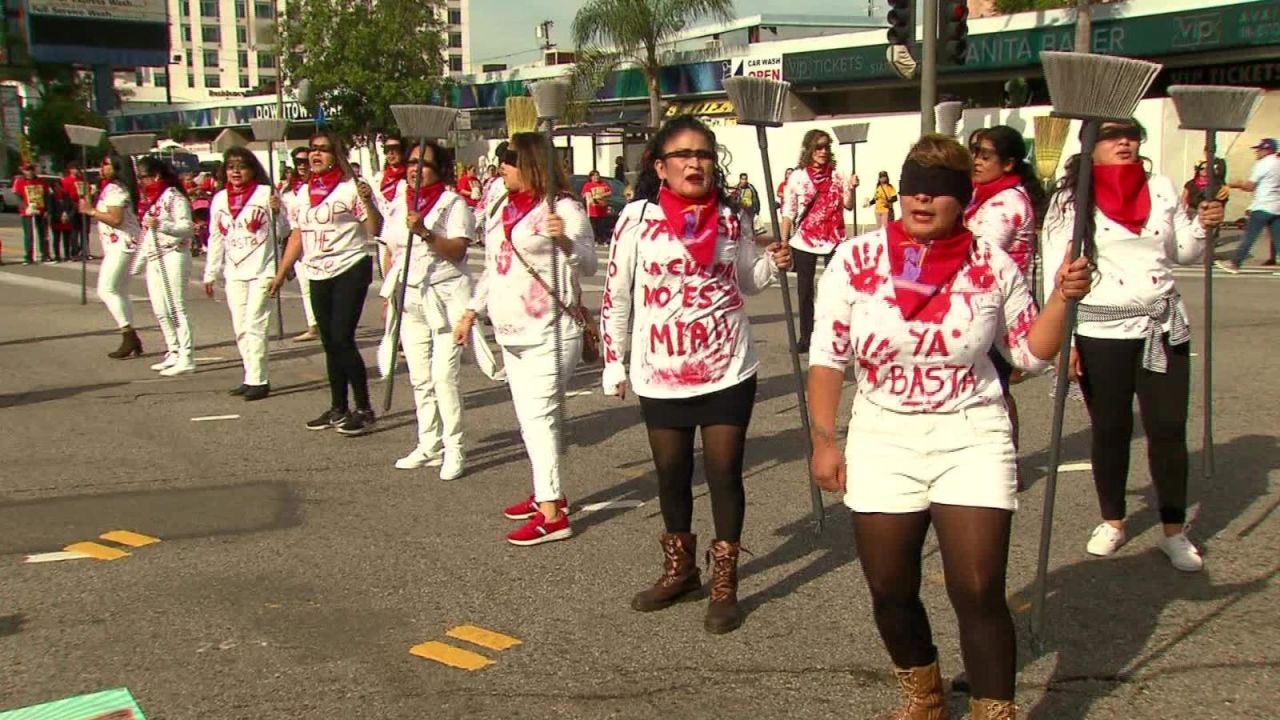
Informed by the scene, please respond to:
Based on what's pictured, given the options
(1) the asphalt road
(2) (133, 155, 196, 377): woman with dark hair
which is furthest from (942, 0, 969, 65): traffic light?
(2) (133, 155, 196, 377): woman with dark hair

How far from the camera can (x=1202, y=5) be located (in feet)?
93.9

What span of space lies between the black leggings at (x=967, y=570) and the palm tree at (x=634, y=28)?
31.3 metres

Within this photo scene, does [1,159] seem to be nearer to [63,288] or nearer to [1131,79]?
[63,288]

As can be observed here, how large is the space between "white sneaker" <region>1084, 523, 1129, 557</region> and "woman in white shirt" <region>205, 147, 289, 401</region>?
21.7 ft

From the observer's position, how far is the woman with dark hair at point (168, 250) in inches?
466

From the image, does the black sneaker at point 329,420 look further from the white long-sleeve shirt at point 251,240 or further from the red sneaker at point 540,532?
the red sneaker at point 540,532

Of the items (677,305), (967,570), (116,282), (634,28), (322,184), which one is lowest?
(967,570)

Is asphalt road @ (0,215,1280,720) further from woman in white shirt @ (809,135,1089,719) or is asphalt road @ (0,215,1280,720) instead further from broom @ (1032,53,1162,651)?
broom @ (1032,53,1162,651)

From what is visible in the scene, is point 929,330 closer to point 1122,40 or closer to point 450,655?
point 450,655

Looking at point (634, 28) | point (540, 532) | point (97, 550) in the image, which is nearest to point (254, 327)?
point (97, 550)

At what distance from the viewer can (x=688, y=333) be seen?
5219 millimetres

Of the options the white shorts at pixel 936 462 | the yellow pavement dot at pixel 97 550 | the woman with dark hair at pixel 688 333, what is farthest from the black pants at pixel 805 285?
the white shorts at pixel 936 462

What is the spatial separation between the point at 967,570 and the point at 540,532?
10.1 ft

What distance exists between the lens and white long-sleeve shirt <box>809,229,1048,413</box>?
145 inches
